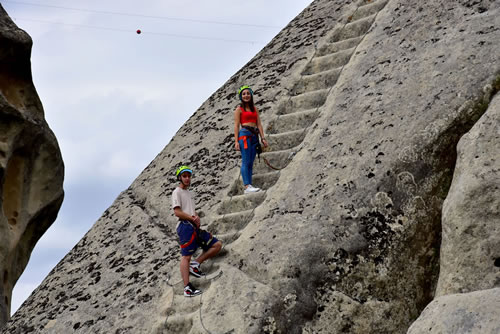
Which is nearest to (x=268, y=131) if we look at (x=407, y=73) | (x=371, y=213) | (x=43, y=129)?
(x=407, y=73)

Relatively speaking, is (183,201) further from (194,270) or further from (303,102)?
(303,102)

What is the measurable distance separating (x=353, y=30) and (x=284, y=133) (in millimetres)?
2409

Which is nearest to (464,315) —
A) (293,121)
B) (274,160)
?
(274,160)

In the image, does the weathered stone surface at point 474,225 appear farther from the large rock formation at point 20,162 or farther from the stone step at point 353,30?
the large rock formation at point 20,162

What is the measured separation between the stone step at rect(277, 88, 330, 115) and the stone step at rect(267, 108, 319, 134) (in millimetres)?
232

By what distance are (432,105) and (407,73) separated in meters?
0.92

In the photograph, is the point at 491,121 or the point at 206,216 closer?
the point at 491,121

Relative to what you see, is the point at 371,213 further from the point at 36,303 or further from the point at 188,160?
the point at 36,303

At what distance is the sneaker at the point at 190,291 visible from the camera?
26.2 ft

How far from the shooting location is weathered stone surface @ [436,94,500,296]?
21.9 feet

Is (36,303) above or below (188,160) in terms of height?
below

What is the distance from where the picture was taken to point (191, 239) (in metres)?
8.14

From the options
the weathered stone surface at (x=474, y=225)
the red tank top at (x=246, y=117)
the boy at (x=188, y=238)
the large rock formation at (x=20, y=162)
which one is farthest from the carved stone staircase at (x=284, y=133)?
the large rock formation at (x=20, y=162)

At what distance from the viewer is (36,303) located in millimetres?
9867
